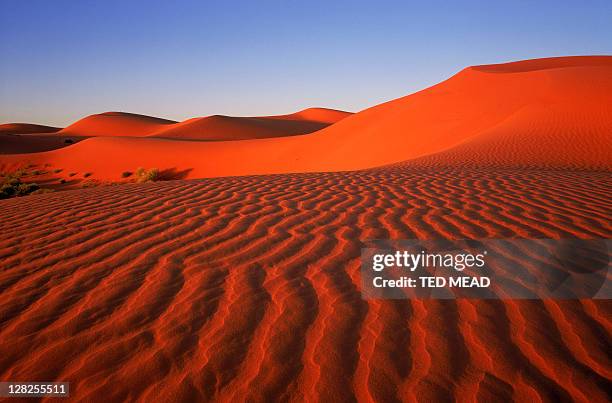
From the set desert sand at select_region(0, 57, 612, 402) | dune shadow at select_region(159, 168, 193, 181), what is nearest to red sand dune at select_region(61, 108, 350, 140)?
dune shadow at select_region(159, 168, 193, 181)

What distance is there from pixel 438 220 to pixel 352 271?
1692mm

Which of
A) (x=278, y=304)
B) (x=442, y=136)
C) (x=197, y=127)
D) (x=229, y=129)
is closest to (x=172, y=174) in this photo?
(x=442, y=136)

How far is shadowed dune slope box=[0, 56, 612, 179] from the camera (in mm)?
14523

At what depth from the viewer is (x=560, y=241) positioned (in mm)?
3803

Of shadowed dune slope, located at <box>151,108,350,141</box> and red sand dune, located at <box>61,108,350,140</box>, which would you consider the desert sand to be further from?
red sand dune, located at <box>61,108,350,140</box>

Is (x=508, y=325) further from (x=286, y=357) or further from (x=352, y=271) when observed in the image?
(x=286, y=357)

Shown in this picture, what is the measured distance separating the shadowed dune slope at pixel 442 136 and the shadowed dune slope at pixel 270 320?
8.76m

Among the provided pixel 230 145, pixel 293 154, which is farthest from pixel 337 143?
pixel 230 145

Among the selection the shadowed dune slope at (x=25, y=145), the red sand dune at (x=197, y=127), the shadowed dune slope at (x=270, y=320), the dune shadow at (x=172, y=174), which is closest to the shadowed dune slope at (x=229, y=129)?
the red sand dune at (x=197, y=127)

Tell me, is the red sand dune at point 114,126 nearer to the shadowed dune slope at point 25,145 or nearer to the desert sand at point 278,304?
the shadowed dune slope at point 25,145

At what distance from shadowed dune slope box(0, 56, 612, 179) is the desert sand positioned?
7.17 m

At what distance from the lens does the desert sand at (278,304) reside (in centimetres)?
211

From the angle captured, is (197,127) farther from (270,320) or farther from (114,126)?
(270,320)

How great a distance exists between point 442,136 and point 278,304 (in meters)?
21.8
